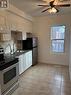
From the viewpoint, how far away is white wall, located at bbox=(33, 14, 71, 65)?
6.53 m

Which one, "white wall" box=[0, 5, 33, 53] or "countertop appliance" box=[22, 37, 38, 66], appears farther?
"countertop appliance" box=[22, 37, 38, 66]

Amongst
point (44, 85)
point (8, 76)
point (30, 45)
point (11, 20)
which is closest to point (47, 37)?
point (30, 45)

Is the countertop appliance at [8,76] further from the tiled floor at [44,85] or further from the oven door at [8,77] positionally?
the tiled floor at [44,85]

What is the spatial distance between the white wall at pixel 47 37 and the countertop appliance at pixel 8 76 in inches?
138

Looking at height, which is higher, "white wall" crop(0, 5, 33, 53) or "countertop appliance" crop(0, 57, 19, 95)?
"white wall" crop(0, 5, 33, 53)

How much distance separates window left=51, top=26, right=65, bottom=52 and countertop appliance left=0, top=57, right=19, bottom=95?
3.65 metres

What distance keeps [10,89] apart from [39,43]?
409 cm

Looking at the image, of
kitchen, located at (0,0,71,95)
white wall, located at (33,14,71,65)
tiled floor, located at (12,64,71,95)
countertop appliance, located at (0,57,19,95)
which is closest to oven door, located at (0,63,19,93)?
countertop appliance, located at (0,57,19,95)

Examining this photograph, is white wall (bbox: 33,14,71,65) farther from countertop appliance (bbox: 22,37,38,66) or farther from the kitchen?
countertop appliance (bbox: 22,37,38,66)

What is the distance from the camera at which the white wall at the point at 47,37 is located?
21.4ft

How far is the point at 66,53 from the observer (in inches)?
258

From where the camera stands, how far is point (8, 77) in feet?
10.6

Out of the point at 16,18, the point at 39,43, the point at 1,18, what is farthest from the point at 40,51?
the point at 1,18

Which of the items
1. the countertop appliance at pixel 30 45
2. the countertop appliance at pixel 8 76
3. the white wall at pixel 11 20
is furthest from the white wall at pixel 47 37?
the countertop appliance at pixel 8 76
